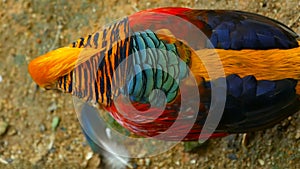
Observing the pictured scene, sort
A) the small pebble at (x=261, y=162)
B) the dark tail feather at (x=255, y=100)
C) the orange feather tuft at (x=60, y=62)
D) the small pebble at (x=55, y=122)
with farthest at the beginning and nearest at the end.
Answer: the small pebble at (x=55, y=122)
the small pebble at (x=261, y=162)
the orange feather tuft at (x=60, y=62)
the dark tail feather at (x=255, y=100)

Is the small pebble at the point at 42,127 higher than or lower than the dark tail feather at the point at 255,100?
lower

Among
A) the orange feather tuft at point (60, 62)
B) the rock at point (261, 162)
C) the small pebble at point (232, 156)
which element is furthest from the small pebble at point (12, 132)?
the rock at point (261, 162)

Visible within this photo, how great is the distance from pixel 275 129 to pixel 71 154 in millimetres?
1120

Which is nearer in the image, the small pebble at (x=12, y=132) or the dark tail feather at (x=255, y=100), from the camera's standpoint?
the dark tail feather at (x=255, y=100)

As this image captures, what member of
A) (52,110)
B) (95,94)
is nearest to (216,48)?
(95,94)

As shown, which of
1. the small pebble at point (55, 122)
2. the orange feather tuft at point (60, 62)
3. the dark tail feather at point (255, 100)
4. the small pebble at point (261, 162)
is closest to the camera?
the dark tail feather at point (255, 100)

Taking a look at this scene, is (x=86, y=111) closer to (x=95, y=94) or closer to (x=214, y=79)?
(x=95, y=94)

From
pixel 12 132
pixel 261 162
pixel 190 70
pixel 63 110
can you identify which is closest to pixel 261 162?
pixel 261 162

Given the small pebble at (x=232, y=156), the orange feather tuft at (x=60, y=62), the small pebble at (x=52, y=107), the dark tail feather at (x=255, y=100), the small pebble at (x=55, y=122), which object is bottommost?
the small pebble at (x=232, y=156)

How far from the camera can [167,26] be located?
267 centimetres

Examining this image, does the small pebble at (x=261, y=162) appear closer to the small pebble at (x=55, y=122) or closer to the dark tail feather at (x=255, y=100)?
the dark tail feather at (x=255, y=100)

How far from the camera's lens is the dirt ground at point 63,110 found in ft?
Answer: 10.5

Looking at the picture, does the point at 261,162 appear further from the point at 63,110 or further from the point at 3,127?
the point at 3,127

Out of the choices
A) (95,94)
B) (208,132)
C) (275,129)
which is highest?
(95,94)
